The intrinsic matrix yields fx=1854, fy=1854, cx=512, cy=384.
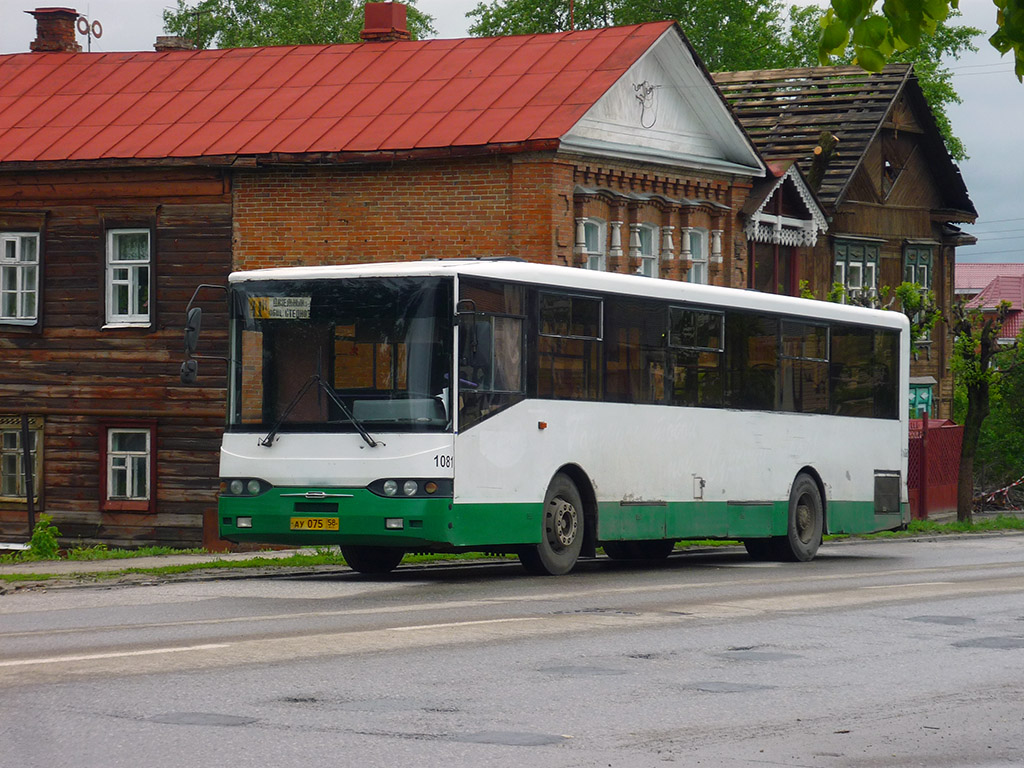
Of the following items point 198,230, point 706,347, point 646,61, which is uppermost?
point 646,61

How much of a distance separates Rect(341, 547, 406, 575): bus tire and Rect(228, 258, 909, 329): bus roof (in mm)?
2859

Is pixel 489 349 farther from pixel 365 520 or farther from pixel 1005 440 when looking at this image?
pixel 1005 440

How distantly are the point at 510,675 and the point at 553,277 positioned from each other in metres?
8.15

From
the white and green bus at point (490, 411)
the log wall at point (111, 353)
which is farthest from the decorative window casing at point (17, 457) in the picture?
the white and green bus at point (490, 411)

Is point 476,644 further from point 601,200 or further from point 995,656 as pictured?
point 601,200

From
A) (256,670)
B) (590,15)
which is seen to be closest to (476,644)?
(256,670)

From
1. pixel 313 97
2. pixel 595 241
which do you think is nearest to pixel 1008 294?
pixel 595 241

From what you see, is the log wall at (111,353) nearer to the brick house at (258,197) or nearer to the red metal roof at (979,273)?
the brick house at (258,197)

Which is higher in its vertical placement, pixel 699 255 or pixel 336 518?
pixel 699 255

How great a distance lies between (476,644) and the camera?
454 inches

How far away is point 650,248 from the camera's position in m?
32.0

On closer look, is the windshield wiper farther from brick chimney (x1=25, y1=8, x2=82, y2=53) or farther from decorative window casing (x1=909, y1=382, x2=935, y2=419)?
decorative window casing (x1=909, y1=382, x2=935, y2=419)

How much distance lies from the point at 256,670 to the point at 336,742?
2268 millimetres

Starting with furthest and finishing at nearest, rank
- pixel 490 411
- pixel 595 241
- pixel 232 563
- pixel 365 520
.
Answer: pixel 595 241, pixel 232 563, pixel 490 411, pixel 365 520
